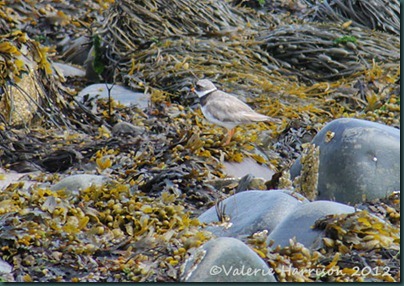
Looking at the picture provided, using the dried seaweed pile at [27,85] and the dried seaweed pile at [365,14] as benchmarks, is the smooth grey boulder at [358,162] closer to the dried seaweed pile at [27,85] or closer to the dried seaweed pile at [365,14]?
the dried seaweed pile at [27,85]

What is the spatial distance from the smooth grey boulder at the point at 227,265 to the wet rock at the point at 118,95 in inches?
185

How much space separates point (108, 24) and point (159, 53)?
0.83 meters

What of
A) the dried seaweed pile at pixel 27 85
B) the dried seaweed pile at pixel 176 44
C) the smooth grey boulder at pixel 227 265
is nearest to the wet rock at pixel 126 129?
the dried seaweed pile at pixel 27 85

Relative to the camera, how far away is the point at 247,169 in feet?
22.7

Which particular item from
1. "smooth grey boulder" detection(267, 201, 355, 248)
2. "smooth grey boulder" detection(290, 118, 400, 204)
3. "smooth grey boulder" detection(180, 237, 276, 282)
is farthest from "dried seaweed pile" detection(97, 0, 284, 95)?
"smooth grey boulder" detection(180, 237, 276, 282)

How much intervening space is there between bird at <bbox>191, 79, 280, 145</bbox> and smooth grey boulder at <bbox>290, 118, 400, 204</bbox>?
1.23 meters

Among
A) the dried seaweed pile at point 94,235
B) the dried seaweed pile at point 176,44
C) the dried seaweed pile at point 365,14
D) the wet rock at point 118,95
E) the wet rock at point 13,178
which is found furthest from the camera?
the dried seaweed pile at point 365,14

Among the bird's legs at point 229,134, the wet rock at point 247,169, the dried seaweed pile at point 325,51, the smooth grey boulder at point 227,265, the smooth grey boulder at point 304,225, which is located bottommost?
the dried seaweed pile at point 325,51

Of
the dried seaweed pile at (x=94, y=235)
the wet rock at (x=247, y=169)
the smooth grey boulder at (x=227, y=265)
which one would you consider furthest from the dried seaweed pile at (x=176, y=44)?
the smooth grey boulder at (x=227, y=265)

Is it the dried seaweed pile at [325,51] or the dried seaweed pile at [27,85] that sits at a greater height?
the dried seaweed pile at [27,85]

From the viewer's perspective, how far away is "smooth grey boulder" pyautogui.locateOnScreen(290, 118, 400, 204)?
5.73m

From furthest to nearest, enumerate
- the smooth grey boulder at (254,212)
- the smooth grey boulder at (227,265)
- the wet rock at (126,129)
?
the wet rock at (126,129) → the smooth grey boulder at (254,212) → the smooth grey boulder at (227,265)

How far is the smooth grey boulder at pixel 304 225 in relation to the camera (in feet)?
14.2

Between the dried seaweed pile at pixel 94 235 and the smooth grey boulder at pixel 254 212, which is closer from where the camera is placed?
the dried seaweed pile at pixel 94 235
